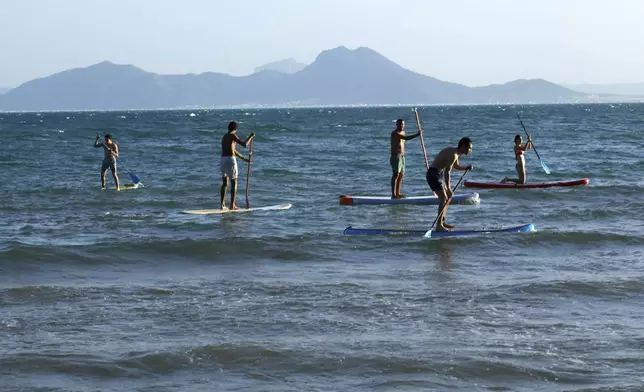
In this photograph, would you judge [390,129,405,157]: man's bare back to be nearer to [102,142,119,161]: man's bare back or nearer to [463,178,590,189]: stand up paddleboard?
[463,178,590,189]: stand up paddleboard

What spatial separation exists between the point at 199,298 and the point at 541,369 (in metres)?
4.18

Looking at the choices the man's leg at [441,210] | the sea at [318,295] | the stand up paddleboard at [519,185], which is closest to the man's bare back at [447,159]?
the man's leg at [441,210]

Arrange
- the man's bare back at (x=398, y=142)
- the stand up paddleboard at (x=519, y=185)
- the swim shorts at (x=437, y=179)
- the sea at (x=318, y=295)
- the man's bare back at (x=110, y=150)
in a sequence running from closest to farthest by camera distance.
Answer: the sea at (x=318, y=295), the swim shorts at (x=437, y=179), the man's bare back at (x=398, y=142), the stand up paddleboard at (x=519, y=185), the man's bare back at (x=110, y=150)

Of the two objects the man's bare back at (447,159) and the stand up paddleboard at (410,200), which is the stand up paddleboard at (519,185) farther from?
the man's bare back at (447,159)

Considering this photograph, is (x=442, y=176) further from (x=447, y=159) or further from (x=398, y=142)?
(x=398, y=142)

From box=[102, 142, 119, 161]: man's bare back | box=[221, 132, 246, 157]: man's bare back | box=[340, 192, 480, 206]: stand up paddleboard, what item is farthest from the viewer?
box=[102, 142, 119, 161]: man's bare back

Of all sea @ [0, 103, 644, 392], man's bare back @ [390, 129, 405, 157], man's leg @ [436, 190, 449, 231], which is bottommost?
sea @ [0, 103, 644, 392]

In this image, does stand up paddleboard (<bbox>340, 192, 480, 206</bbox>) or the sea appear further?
stand up paddleboard (<bbox>340, 192, 480, 206</bbox>)

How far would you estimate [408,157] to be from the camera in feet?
116

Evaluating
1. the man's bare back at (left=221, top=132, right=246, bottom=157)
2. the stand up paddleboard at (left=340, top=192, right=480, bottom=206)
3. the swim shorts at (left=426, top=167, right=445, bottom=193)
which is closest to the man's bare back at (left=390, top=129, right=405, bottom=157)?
the stand up paddleboard at (left=340, top=192, right=480, bottom=206)

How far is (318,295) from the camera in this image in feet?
35.7

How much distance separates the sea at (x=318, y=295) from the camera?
8.04 meters

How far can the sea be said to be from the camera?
26.4ft

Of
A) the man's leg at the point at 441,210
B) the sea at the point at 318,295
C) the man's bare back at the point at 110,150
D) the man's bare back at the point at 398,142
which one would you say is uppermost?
the man's bare back at the point at 398,142
